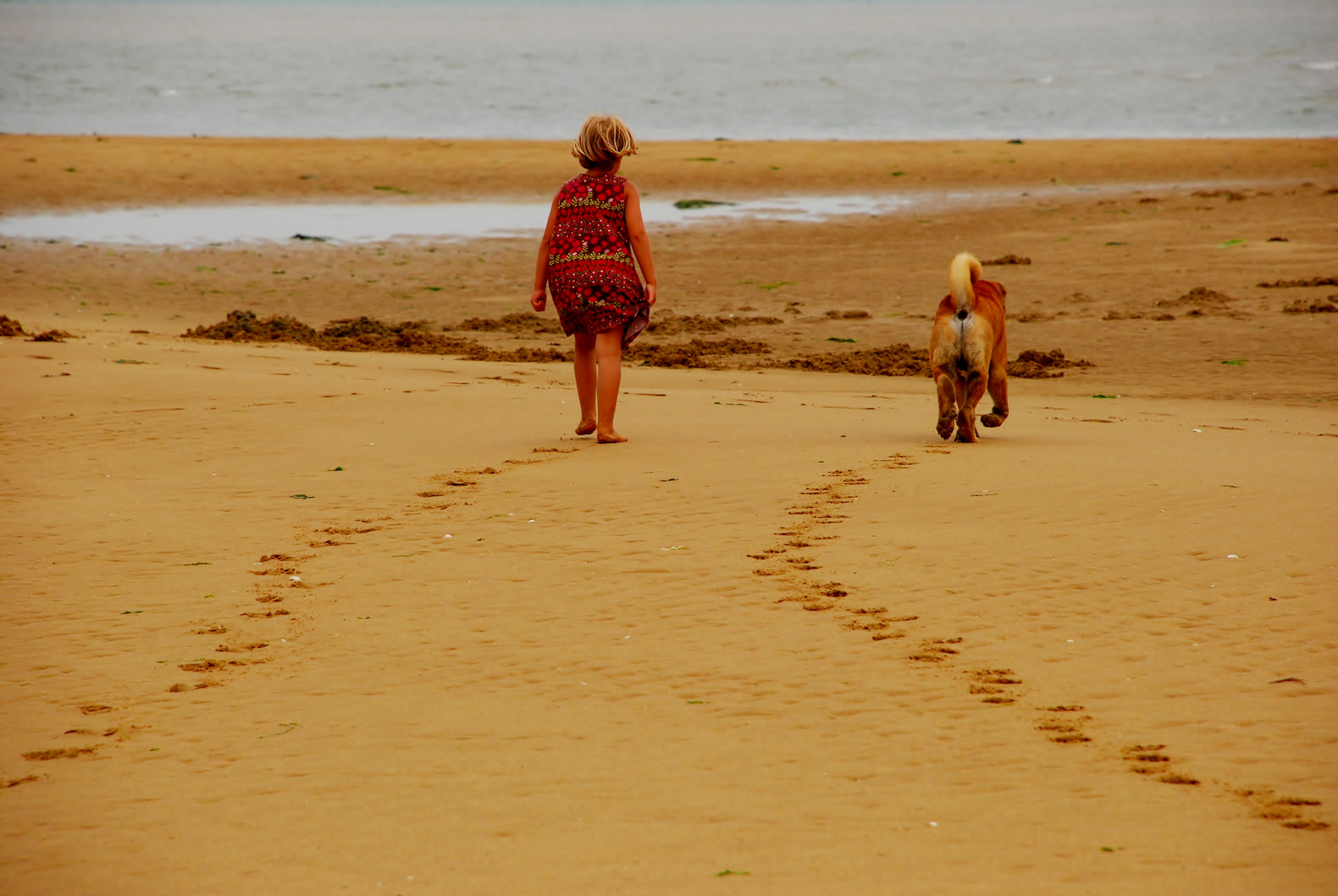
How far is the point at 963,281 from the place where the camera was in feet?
26.2

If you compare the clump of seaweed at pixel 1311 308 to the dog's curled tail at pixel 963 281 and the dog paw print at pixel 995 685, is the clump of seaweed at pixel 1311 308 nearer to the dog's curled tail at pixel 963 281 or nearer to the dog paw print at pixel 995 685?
the dog's curled tail at pixel 963 281

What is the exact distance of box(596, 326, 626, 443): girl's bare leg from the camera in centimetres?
812

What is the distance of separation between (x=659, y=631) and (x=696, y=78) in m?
58.2

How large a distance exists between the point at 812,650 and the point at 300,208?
21.2 metres

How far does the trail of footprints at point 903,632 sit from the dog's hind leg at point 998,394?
1.07 meters

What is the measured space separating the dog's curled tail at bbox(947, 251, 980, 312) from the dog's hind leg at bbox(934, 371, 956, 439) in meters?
0.45

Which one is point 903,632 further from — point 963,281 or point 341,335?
point 341,335

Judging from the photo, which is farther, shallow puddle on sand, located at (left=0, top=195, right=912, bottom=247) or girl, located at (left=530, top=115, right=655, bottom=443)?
shallow puddle on sand, located at (left=0, top=195, right=912, bottom=247)

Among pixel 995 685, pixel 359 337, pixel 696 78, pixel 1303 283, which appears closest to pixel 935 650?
pixel 995 685

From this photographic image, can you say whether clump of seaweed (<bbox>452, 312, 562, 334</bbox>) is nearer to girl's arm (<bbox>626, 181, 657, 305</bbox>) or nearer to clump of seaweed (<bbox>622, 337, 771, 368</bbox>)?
clump of seaweed (<bbox>622, 337, 771, 368</bbox>)

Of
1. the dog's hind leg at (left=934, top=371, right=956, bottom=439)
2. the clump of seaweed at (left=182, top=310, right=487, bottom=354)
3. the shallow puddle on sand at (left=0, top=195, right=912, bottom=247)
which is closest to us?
the dog's hind leg at (left=934, top=371, right=956, bottom=439)

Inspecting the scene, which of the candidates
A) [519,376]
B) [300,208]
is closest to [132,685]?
[519,376]

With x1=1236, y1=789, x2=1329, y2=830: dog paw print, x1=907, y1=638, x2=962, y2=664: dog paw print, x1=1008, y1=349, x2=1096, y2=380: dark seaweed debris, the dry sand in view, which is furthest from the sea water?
x1=1236, y1=789, x2=1329, y2=830: dog paw print

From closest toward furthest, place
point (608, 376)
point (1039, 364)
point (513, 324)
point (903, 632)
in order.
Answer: point (903, 632)
point (608, 376)
point (1039, 364)
point (513, 324)
